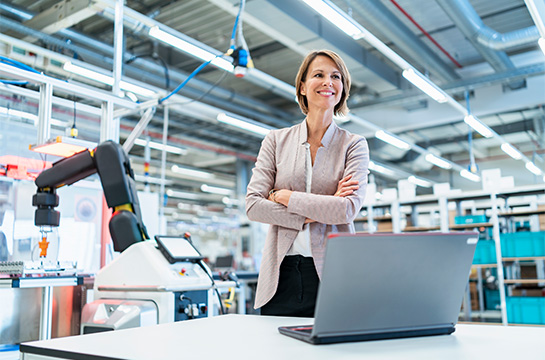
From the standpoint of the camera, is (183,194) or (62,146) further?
(183,194)

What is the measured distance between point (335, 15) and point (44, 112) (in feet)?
8.20

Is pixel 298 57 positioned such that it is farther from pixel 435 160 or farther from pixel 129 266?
pixel 129 266

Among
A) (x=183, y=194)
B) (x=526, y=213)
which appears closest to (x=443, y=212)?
(x=526, y=213)

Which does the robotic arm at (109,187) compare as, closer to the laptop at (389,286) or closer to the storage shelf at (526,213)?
the laptop at (389,286)

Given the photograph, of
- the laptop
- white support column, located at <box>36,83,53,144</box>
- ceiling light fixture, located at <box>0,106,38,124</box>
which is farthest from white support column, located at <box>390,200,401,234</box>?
the laptop

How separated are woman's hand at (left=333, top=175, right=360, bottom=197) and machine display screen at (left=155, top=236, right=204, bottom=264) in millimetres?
1157

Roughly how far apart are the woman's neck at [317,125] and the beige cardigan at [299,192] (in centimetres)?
2

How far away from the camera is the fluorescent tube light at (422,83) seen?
18.9 ft

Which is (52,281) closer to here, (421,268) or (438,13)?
(421,268)

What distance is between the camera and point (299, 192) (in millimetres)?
1357

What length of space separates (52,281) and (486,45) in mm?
5713

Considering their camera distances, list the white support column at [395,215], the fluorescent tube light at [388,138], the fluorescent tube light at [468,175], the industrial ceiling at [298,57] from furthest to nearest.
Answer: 1. the fluorescent tube light at [468,175]
2. the fluorescent tube light at [388,138]
3. the white support column at [395,215]
4. the industrial ceiling at [298,57]

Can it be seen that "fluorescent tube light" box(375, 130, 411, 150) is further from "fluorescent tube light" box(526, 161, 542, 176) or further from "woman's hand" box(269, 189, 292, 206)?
"woman's hand" box(269, 189, 292, 206)

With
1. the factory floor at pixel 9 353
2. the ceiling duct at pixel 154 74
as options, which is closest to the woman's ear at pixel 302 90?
the factory floor at pixel 9 353
